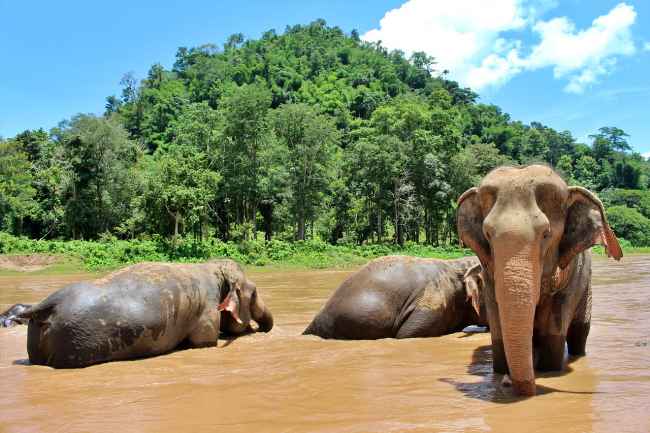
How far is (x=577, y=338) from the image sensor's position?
7023 mm

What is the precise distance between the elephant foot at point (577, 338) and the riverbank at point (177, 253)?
94.8 feet

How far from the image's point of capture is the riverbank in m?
34.2

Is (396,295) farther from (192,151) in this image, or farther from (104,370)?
(192,151)

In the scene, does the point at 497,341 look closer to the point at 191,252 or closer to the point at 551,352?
the point at 551,352

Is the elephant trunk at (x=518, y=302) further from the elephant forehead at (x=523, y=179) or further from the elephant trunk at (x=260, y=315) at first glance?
the elephant trunk at (x=260, y=315)

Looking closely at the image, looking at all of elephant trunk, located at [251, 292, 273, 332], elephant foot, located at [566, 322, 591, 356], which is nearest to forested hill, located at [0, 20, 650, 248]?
elephant trunk, located at [251, 292, 273, 332]

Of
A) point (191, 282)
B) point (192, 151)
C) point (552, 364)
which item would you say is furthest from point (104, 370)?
point (192, 151)

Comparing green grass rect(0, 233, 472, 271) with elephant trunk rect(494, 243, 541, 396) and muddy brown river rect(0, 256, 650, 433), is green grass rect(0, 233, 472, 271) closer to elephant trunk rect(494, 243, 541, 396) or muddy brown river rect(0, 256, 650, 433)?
muddy brown river rect(0, 256, 650, 433)

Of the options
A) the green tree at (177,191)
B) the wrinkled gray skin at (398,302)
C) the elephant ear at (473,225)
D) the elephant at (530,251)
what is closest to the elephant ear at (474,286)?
the wrinkled gray skin at (398,302)

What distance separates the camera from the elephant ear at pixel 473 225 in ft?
18.9

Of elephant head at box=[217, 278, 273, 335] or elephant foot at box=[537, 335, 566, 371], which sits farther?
elephant head at box=[217, 278, 273, 335]

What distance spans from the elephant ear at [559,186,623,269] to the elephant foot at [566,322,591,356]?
1.68m

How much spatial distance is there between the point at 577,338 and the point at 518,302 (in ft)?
8.95

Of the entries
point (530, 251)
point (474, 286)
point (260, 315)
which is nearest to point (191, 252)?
point (260, 315)
